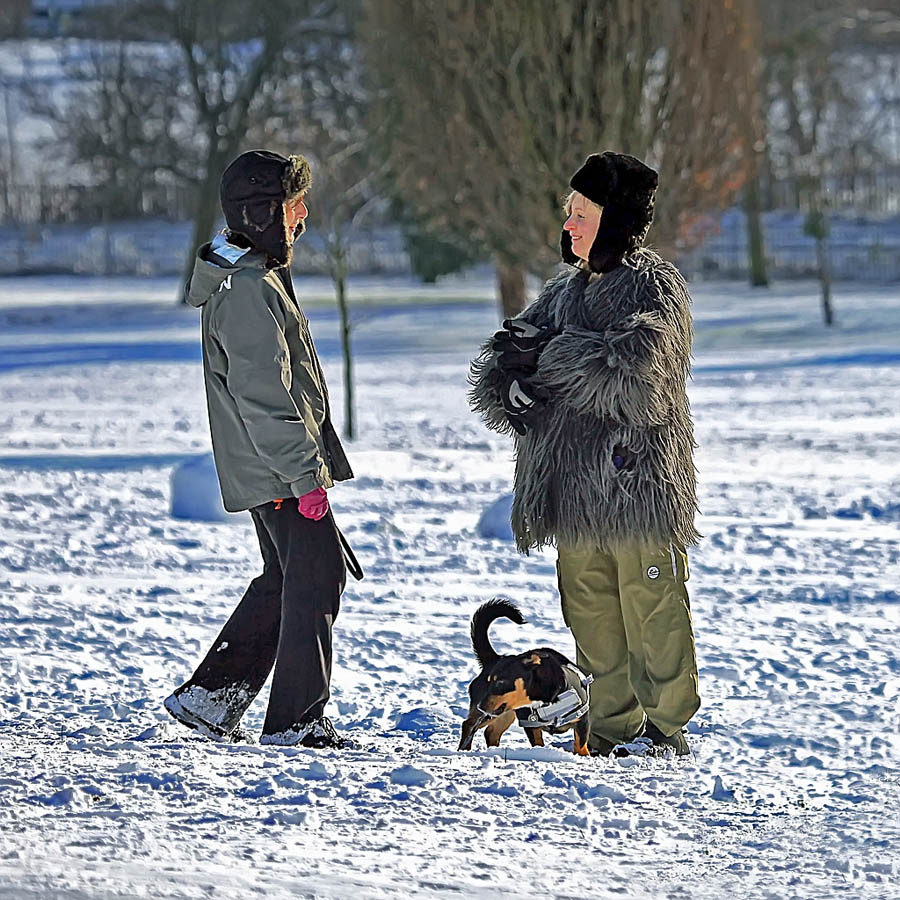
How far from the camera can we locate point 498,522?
8430mm

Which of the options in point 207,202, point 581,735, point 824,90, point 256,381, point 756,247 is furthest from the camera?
point 824,90

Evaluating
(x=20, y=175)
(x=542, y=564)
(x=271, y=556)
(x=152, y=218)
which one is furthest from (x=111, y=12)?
(x=271, y=556)

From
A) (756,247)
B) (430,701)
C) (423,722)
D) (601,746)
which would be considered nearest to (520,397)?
(601,746)

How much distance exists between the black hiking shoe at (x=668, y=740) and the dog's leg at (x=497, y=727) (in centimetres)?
43

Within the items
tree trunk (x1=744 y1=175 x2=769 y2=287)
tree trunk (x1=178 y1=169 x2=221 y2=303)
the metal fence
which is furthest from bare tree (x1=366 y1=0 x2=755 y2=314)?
the metal fence

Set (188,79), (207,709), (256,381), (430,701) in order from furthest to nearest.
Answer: (188,79) → (430,701) → (207,709) → (256,381)

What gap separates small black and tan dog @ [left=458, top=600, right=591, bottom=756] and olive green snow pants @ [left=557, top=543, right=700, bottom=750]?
180 millimetres

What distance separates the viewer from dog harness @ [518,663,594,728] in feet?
14.6

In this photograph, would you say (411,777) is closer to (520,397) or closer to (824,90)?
(520,397)

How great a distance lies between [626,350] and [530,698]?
1017 millimetres

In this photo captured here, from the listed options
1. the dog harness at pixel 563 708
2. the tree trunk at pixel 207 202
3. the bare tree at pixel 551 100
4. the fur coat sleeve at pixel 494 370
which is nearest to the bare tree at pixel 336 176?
the bare tree at pixel 551 100

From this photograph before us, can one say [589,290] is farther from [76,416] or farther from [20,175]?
[20,175]

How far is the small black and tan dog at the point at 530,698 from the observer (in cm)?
444

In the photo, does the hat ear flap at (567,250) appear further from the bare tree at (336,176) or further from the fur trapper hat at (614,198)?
the bare tree at (336,176)
